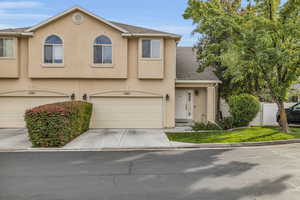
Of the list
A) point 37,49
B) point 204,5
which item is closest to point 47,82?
point 37,49

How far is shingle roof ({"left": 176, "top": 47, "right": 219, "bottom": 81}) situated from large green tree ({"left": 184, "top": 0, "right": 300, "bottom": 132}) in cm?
366

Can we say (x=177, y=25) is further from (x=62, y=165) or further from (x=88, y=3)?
(x=62, y=165)

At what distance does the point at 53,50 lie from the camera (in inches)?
634

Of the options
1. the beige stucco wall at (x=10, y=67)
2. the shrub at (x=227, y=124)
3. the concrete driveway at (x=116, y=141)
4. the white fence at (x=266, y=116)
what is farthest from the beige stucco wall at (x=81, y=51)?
the white fence at (x=266, y=116)

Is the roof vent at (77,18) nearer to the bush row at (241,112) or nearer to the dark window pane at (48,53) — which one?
the dark window pane at (48,53)

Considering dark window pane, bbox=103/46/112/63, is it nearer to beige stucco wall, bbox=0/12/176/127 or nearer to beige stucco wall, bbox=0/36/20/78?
beige stucco wall, bbox=0/12/176/127

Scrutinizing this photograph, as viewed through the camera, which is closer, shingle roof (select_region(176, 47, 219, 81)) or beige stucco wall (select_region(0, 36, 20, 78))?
beige stucco wall (select_region(0, 36, 20, 78))

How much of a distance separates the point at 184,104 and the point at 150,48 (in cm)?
472

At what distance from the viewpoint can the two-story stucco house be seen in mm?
15977

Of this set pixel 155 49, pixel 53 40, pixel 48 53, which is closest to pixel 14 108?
pixel 48 53

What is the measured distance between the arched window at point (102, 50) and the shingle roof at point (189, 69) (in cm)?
484

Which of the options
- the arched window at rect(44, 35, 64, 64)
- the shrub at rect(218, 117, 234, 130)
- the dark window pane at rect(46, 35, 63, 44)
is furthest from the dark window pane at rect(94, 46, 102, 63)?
the shrub at rect(218, 117, 234, 130)

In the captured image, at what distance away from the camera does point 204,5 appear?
13539mm

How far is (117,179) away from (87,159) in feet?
8.51
